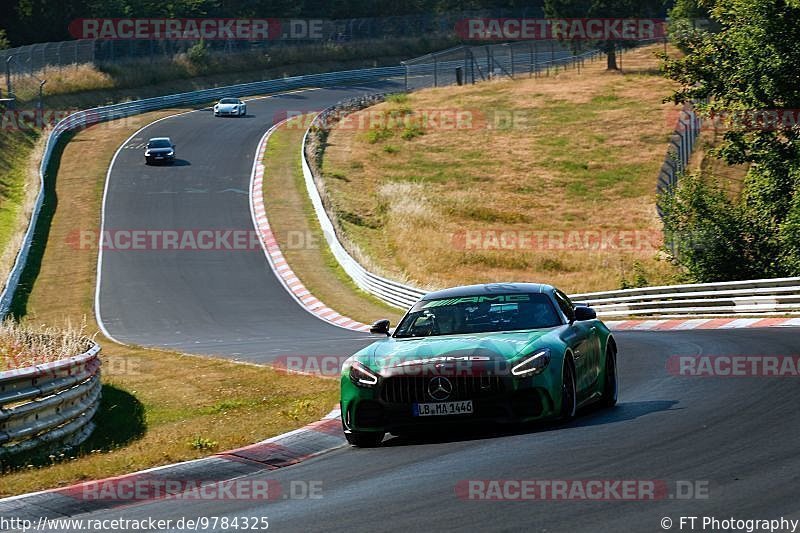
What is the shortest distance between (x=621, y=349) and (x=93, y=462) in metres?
11.0

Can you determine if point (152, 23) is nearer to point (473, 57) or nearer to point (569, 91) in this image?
point (473, 57)

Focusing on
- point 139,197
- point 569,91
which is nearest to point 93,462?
point 139,197

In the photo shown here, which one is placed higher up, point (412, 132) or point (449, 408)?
point (449, 408)

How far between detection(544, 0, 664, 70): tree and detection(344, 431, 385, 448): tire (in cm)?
7778

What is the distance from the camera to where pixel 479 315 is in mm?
11844

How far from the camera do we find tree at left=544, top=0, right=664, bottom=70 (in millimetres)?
86125

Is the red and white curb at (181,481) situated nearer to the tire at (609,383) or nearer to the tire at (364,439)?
the tire at (364,439)

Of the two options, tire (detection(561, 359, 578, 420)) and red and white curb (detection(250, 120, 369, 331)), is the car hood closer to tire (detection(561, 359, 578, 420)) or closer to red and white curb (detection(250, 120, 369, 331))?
tire (detection(561, 359, 578, 420))

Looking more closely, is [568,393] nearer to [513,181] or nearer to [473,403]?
[473,403]

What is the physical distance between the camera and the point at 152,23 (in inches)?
3489

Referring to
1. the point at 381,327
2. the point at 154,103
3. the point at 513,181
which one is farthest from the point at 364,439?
the point at 154,103

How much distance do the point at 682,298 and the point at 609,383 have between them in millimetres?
16538

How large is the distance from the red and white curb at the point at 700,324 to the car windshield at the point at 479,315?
39.5ft

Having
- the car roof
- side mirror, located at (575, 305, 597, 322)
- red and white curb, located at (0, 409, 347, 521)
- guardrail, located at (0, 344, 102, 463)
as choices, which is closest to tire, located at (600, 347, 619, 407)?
side mirror, located at (575, 305, 597, 322)
